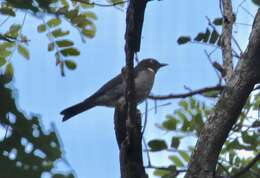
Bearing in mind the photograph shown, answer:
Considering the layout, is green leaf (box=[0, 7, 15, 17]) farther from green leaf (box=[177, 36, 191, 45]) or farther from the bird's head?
the bird's head

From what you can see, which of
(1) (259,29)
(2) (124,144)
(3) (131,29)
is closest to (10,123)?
(3) (131,29)

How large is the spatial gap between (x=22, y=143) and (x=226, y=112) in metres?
1.81

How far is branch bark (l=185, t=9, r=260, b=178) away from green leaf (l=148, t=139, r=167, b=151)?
0.61 meters

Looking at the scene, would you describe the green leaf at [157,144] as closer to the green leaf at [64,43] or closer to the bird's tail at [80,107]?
the green leaf at [64,43]

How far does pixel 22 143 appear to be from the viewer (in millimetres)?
686

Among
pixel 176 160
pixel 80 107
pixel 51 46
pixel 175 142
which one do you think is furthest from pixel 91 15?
pixel 80 107

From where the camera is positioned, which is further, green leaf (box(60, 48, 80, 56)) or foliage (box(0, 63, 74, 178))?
green leaf (box(60, 48, 80, 56))

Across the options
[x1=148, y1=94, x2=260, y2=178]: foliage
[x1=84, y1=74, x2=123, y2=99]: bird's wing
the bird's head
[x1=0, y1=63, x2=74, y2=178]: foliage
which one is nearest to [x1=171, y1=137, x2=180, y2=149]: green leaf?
[x1=148, y1=94, x2=260, y2=178]: foliage

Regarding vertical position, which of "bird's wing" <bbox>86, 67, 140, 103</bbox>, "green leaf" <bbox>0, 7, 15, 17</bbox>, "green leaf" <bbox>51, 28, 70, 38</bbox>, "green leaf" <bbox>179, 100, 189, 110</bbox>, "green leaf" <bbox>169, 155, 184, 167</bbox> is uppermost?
"green leaf" <bbox>0, 7, 15, 17</bbox>

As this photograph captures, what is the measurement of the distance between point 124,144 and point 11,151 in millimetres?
1363

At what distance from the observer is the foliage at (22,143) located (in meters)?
0.64

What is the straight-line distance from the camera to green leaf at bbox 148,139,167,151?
9.82ft

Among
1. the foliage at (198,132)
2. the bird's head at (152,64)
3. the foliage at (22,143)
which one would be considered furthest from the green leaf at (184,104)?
the foliage at (22,143)

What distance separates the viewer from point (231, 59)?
3.06 meters
